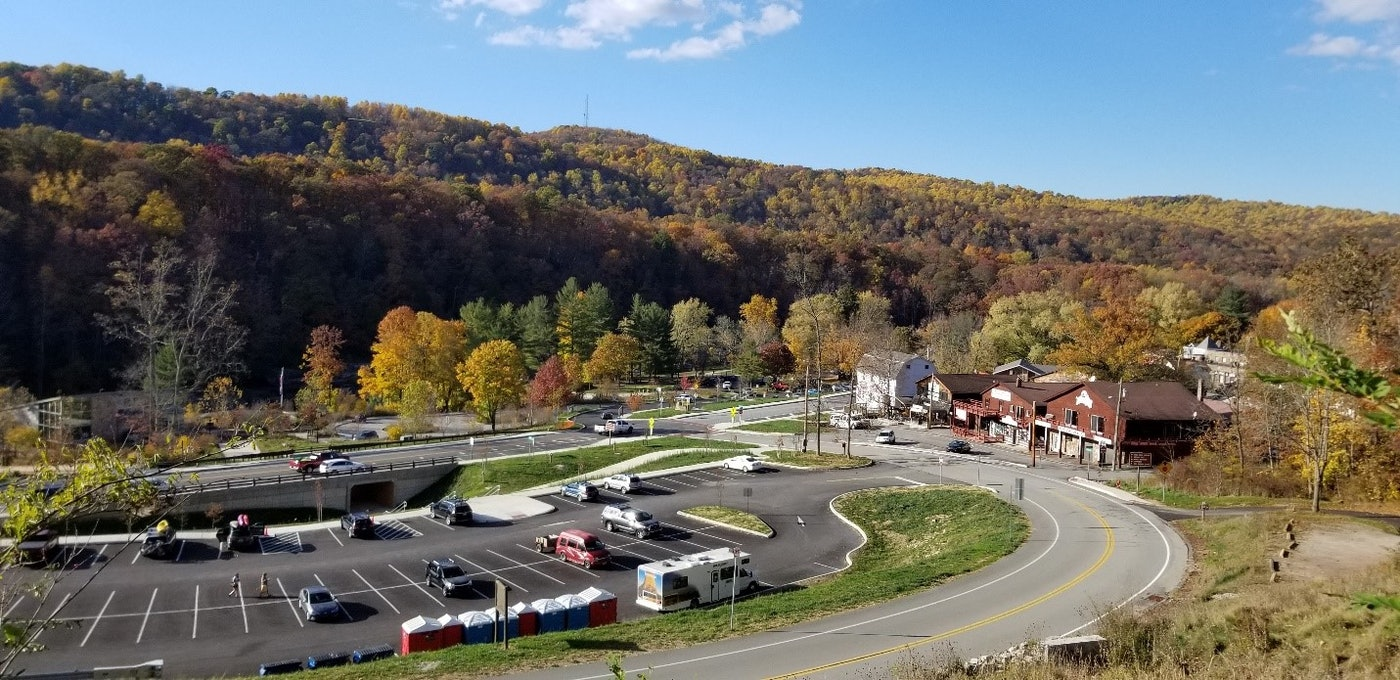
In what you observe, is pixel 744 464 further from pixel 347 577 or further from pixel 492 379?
pixel 492 379

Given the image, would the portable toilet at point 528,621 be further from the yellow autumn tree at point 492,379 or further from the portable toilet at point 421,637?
the yellow autumn tree at point 492,379

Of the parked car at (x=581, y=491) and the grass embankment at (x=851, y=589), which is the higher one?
the grass embankment at (x=851, y=589)

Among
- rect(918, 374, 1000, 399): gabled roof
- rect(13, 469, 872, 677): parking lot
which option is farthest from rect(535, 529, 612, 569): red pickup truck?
rect(918, 374, 1000, 399): gabled roof

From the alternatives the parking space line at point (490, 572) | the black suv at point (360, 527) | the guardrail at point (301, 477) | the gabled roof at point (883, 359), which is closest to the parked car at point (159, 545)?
the guardrail at point (301, 477)

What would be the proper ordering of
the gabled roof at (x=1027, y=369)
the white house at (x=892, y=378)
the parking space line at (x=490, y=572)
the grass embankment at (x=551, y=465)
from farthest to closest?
1. the white house at (x=892, y=378)
2. the gabled roof at (x=1027, y=369)
3. the grass embankment at (x=551, y=465)
4. the parking space line at (x=490, y=572)

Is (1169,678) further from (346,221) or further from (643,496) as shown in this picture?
(346,221)

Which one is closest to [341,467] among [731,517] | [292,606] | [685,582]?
[292,606]
